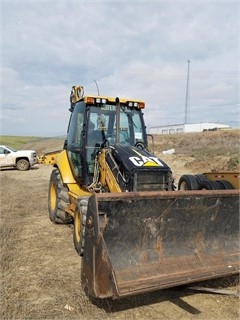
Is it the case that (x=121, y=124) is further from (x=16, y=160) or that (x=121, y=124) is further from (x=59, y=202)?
(x=16, y=160)

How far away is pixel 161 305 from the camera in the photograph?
3688mm

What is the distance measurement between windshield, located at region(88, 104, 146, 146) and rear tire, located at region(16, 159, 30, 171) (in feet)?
47.2

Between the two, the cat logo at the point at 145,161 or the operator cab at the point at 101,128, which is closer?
the cat logo at the point at 145,161

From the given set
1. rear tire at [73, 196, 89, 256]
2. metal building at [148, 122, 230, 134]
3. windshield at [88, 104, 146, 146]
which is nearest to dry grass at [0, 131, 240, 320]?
rear tire at [73, 196, 89, 256]

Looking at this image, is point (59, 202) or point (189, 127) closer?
point (59, 202)

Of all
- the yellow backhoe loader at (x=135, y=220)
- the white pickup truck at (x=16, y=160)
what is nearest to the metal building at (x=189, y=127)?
the white pickup truck at (x=16, y=160)

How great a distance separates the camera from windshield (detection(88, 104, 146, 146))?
237 inches

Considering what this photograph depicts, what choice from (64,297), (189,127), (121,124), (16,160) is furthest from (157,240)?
(189,127)

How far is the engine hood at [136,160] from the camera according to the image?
16.4 feet

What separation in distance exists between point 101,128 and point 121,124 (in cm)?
50

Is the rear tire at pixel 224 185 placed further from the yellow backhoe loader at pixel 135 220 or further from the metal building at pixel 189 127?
the metal building at pixel 189 127

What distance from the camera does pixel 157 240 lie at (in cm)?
407

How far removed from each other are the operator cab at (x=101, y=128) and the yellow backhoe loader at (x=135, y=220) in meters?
0.02

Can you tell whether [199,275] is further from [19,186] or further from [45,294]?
[19,186]
